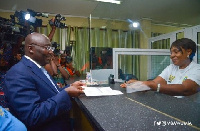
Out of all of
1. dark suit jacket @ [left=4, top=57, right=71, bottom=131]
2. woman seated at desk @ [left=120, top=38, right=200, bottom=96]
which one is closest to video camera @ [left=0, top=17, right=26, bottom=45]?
dark suit jacket @ [left=4, top=57, right=71, bottom=131]

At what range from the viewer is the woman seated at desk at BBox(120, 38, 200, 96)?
1080 mm

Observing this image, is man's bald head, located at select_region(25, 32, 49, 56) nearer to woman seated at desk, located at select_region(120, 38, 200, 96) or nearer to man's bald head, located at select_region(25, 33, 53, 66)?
man's bald head, located at select_region(25, 33, 53, 66)

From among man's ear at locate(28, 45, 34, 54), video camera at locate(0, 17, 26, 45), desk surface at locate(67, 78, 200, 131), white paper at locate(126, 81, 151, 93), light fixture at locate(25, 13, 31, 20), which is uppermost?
light fixture at locate(25, 13, 31, 20)

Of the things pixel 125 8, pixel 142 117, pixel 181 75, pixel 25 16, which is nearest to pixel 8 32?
pixel 25 16

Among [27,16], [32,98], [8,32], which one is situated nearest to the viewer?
[32,98]

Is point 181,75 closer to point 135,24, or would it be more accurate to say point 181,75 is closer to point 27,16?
point 27,16

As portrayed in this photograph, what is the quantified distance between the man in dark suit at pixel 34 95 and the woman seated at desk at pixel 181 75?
2.08ft

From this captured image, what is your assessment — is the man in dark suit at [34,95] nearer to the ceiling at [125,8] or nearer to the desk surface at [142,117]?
the desk surface at [142,117]

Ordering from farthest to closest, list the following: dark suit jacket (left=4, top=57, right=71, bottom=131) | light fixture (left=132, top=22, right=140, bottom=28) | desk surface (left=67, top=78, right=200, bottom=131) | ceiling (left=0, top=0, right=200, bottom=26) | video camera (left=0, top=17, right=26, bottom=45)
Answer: light fixture (left=132, top=22, right=140, bottom=28)
ceiling (left=0, top=0, right=200, bottom=26)
video camera (left=0, top=17, right=26, bottom=45)
dark suit jacket (left=4, top=57, right=71, bottom=131)
desk surface (left=67, top=78, right=200, bottom=131)

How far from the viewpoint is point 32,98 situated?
0.71m

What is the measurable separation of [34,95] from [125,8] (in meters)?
3.47

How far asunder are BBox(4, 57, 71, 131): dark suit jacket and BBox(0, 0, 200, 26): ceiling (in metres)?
2.58

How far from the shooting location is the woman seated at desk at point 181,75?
1080 millimetres

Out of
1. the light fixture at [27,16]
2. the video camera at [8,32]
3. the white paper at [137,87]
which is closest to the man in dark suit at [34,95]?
the white paper at [137,87]
